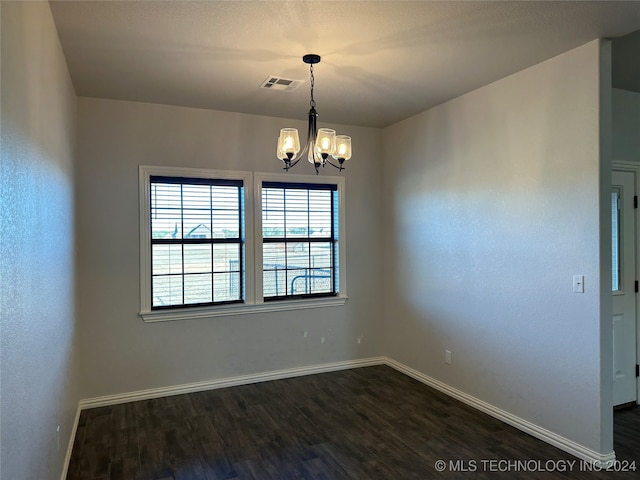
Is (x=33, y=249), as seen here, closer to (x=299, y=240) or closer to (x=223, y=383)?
(x=223, y=383)

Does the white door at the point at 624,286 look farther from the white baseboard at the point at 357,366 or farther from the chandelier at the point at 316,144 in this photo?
the chandelier at the point at 316,144

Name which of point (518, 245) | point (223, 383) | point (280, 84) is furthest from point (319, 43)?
point (223, 383)

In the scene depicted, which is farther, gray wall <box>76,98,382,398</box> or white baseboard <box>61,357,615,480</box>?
gray wall <box>76,98,382,398</box>

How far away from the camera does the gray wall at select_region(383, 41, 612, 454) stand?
2887 millimetres

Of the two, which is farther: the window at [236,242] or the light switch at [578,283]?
the window at [236,242]

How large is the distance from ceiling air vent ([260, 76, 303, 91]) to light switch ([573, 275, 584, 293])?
2.50 metres

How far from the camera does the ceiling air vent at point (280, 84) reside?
11.4 feet

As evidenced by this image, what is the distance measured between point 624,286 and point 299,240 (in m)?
3.05

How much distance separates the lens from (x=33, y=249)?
192 cm

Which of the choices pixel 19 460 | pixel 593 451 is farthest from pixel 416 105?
pixel 19 460

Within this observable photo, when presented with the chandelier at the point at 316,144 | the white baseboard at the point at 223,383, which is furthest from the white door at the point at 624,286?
the chandelier at the point at 316,144

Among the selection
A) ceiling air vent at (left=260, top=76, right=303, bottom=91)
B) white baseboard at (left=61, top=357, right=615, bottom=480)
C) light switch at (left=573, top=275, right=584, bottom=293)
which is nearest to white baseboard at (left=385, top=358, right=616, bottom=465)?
white baseboard at (left=61, top=357, right=615, bottom=480)

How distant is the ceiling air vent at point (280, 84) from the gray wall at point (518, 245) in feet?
4.96

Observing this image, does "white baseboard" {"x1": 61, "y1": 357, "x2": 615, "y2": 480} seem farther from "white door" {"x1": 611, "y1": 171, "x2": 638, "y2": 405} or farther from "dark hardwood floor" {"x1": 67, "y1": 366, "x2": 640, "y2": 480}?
"white door" {"x1": 611, "y1": 171, "x2": 638, "y2": 405}
